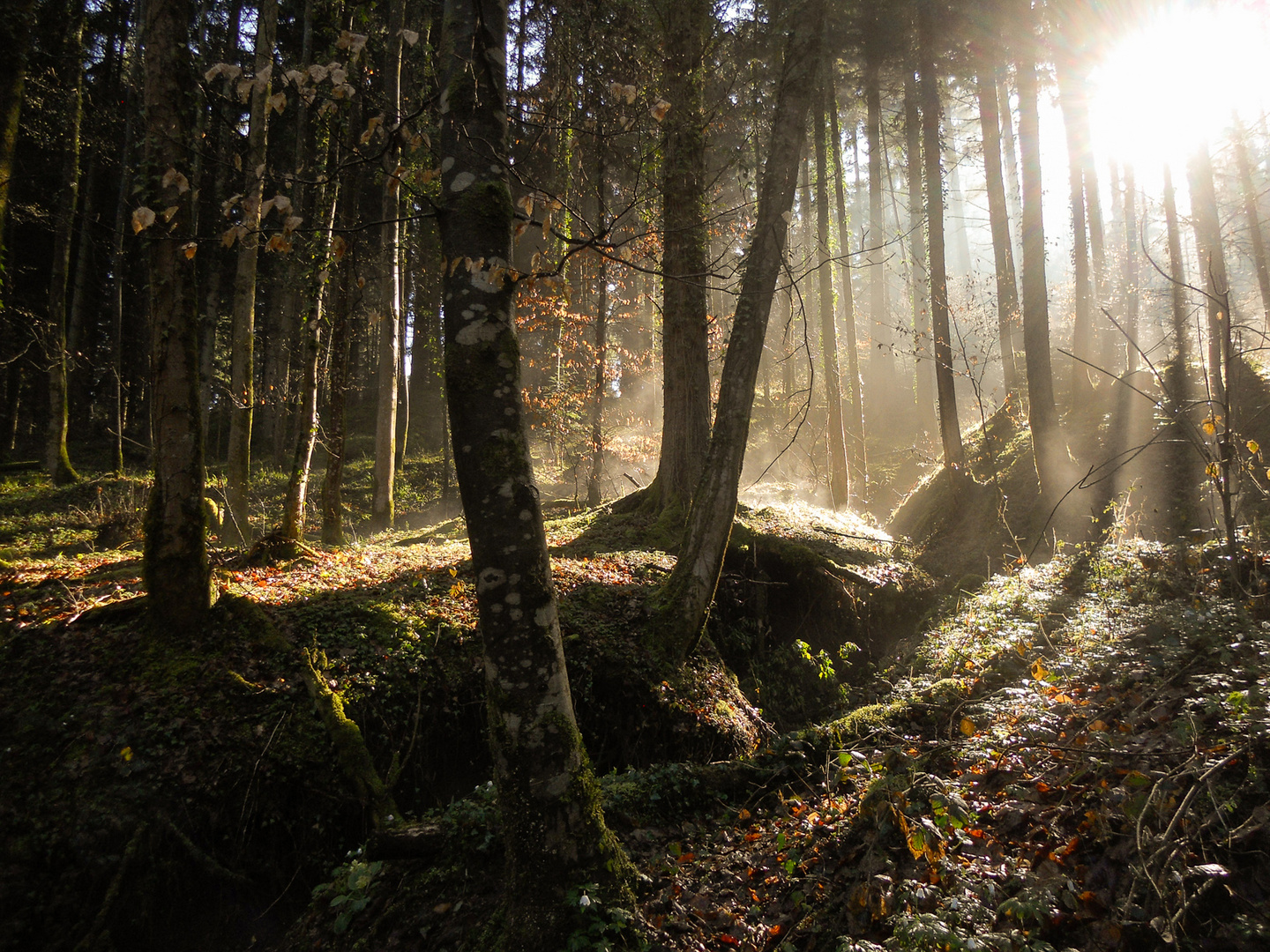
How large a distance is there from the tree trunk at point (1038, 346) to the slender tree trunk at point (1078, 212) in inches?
112

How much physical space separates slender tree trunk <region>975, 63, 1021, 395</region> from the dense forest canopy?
11cm

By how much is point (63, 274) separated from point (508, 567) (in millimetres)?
18183

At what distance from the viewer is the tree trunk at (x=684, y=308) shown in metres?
8.62

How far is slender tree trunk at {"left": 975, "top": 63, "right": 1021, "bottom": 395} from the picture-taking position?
13.3 metres

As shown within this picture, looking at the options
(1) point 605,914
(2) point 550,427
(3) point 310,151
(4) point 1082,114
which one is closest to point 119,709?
(1) point 605,914

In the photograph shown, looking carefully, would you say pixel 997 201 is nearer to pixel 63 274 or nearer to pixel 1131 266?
pixel 1131 266

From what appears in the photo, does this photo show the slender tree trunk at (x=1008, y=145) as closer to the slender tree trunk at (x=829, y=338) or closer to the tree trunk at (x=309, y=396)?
the slender tree trunk at (x=829, y=338)

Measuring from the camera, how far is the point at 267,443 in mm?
22547

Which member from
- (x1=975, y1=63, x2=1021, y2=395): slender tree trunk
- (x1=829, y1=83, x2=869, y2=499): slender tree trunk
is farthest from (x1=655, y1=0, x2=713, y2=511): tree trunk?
(x1=975, y1=63, x2=1021, y2=395): slender tree trunk

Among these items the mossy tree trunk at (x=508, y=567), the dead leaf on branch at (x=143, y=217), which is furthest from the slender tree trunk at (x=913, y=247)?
the dead leaf on branch at (x=143, y=217)

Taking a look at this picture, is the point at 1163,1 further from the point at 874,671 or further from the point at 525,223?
the point at 525,223

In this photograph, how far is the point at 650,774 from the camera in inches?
182

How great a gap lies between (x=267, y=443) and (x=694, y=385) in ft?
64.7

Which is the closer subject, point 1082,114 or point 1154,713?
point 1154,713
